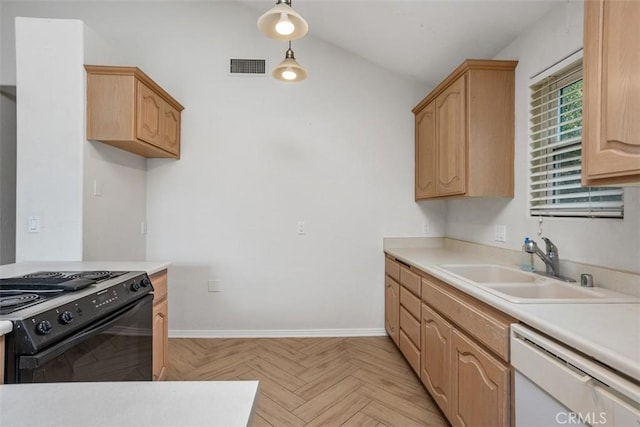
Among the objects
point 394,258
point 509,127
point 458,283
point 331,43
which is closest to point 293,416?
point 458,283

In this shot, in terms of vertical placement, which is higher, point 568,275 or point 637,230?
point 637,230

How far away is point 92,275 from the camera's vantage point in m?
1.64

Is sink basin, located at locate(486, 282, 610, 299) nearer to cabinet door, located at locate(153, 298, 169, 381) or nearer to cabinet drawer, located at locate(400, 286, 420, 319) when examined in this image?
cabinet drawer, located at locate(400, 286, 420, 319)

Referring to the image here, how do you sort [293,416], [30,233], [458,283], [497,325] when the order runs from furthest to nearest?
[30,233] < [293,416] < [458,283] < [497,325]

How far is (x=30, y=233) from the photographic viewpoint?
204 centimetres

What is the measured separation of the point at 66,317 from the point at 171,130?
2041 millimetres

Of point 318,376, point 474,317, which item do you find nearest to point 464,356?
point 474,317

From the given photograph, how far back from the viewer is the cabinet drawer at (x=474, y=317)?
1.17 meters

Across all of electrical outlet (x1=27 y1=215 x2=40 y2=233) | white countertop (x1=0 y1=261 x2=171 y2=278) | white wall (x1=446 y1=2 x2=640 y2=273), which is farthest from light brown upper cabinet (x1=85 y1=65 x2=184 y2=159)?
white wall (x1=446 y1=2 x2=640 y2=273)

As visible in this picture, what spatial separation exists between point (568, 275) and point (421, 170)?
153 centimetres

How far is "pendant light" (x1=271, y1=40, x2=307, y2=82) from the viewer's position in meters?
1.99

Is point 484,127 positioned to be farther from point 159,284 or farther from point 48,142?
point 48,142

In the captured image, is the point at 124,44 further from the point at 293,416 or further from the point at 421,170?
the point at 293,416

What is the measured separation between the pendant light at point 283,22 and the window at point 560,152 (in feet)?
5.07
